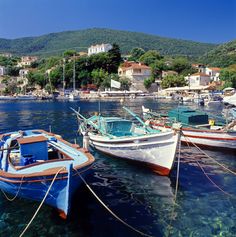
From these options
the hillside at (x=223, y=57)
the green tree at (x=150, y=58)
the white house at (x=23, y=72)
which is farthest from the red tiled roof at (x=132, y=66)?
the white house at (x=23, y=72)

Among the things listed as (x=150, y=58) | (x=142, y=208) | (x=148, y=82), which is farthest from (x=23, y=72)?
(x=142, y=208)

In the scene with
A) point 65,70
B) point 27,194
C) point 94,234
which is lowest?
point 94,234

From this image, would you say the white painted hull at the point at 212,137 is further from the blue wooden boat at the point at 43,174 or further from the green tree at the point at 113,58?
the green tree at the point at 113,58

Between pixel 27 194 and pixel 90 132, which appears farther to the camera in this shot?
pixel 90 132

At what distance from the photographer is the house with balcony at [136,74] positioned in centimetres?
11109

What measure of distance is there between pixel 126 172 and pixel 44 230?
20.7ft

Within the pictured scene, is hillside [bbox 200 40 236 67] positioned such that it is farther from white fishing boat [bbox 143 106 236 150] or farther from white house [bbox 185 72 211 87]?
white fishing boat [bbox 143 106 236 150]

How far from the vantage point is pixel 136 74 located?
111750mm

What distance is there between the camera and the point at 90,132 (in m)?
19.5

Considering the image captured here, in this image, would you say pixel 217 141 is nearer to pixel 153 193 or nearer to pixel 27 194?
pixel 153 193

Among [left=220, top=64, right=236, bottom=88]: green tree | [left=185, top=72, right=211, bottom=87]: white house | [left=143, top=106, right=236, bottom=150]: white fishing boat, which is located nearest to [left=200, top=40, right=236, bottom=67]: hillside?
[left=185, top=72, right=211, bottom=87]: white house

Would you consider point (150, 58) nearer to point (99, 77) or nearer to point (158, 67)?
point (158, 67)

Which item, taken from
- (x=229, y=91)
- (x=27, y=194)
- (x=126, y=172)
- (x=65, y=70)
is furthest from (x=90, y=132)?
(x=65, y=70)

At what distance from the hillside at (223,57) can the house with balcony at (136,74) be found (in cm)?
4323
